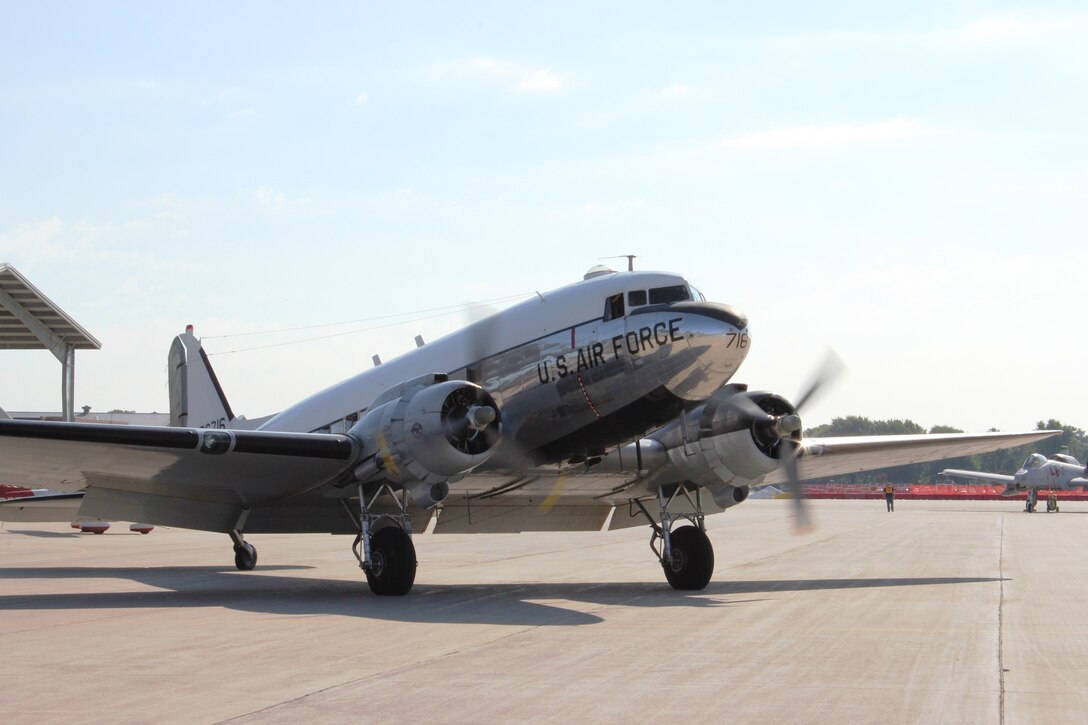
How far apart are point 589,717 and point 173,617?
8046 millimetres

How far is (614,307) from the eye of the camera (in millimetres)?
16141

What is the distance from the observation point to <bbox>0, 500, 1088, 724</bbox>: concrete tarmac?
7.84 meters

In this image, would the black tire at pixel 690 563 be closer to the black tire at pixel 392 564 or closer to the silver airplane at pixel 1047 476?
the black tire at pixel 392 564

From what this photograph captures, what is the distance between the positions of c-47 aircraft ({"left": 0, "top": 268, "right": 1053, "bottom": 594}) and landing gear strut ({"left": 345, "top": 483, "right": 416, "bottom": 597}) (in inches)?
0.9

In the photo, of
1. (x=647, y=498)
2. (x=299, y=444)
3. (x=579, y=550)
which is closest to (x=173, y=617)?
(x=299, y=444)

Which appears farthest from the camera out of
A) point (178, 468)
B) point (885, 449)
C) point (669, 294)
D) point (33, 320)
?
point (33, 320)

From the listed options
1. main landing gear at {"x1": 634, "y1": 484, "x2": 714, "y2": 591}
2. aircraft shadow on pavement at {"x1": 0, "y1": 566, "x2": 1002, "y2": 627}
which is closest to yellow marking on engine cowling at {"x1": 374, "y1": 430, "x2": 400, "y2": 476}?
aircraft shadow on pavement at {"x1": 0, "y1": 566, "x2": 1002, "y2": 627}

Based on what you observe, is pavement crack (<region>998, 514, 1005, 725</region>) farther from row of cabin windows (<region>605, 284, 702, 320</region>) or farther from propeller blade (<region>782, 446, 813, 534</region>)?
row of cabin windows (<region>605, 284, 702, 320</region>)

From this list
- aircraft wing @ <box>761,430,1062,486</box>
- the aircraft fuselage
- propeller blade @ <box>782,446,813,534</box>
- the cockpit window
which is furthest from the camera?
aircraft wing @ <box>761,430,1062,486</box>

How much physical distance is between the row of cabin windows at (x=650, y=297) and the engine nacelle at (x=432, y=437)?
7.28ft

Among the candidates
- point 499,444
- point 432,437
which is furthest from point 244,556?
point 432,437

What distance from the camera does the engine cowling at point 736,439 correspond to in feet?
57.7

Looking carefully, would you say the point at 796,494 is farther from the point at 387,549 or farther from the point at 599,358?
the point at 387,549

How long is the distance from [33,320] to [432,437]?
72.4ft
